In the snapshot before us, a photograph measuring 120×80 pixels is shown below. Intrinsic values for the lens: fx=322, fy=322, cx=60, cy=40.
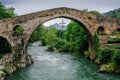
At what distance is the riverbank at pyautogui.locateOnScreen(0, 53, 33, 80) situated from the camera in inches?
1486

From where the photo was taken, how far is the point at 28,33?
4862 centimetres

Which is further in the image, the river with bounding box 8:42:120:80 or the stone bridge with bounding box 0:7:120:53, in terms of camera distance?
the stone bridge with bounding box 0:7:120:53

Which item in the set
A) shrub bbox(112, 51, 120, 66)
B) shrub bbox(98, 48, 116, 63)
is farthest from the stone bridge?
shrub bbox(112, 51, 120, 66)

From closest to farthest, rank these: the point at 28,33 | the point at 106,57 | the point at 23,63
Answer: the point at 106,57
the point at 23,63
the point at 28,33

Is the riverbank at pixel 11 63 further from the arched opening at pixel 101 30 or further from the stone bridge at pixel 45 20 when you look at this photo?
the arched opening at pixel 101 30

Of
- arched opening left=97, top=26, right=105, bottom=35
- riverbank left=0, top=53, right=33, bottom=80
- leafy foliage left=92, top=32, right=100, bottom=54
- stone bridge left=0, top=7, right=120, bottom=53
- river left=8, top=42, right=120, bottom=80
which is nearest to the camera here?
riverbank left=0, top=53, right=33, bottom=80

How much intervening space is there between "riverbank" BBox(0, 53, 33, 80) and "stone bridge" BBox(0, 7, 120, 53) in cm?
160

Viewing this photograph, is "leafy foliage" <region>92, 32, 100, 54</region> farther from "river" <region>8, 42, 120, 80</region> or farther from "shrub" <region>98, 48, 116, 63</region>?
"shrub" <region>98, 48, 116, 63</region>

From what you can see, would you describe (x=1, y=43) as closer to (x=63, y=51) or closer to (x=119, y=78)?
(x=63, y=51)

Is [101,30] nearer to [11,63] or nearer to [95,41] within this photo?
[95,41]

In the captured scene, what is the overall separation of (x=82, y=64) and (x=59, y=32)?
83.0 meters

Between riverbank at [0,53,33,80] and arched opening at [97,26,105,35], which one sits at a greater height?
arched opening at [97,26,105,35]

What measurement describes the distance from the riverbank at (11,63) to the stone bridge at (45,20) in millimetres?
1600

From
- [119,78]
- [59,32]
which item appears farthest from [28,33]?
[59,32]
